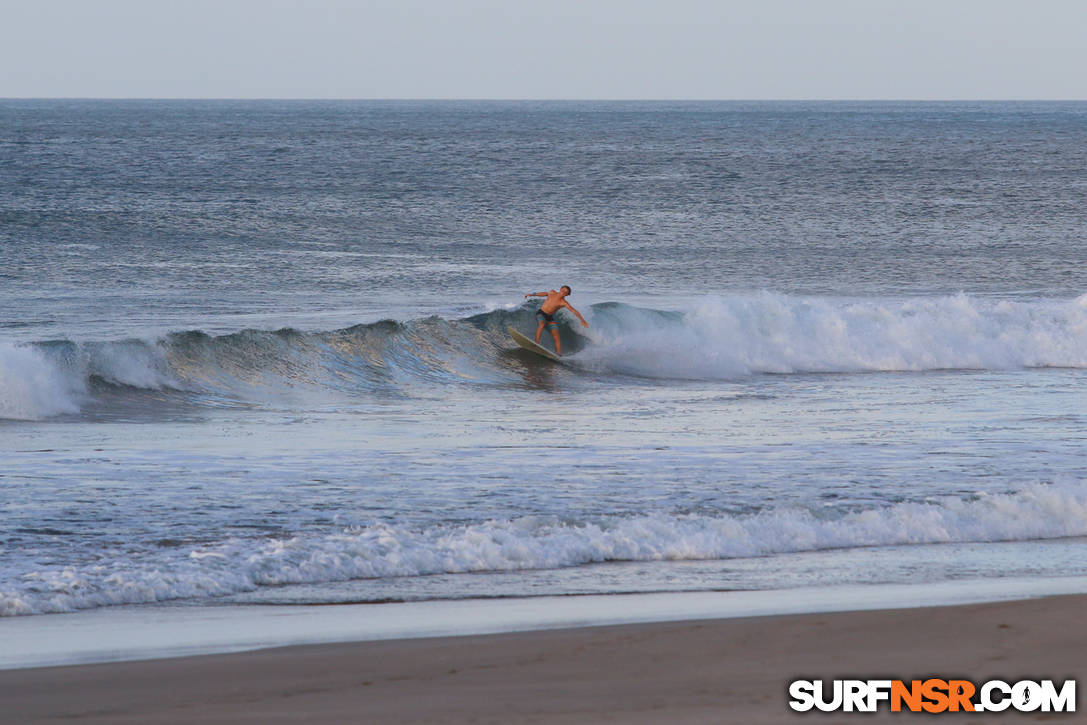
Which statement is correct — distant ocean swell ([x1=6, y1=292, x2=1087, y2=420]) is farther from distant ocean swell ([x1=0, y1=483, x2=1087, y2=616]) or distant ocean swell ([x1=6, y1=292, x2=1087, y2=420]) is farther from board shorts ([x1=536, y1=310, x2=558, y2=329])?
distant ocean swell ([x1=0, y1=483, x2=1087, y2=616])

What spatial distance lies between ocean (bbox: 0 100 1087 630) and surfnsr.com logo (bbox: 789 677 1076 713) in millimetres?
2247

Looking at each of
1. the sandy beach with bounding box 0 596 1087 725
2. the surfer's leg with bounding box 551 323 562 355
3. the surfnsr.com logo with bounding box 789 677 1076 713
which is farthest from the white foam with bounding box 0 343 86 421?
the surfnsr.com logo with bounding box 789 677 1076 713

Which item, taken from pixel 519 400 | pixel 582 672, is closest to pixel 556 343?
pixel 519 400

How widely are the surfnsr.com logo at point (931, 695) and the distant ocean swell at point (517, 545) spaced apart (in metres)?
3.11

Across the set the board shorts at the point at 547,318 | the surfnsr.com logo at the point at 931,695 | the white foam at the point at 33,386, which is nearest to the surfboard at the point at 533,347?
the board shorts at the point at 547,318

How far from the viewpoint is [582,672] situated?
575cm

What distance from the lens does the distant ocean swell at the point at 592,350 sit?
53.4ft

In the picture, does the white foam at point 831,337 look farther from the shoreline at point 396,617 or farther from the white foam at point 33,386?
the shoreline at point 396,617

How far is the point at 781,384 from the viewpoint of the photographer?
60.2 ft

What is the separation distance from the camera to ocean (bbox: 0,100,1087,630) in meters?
8.43

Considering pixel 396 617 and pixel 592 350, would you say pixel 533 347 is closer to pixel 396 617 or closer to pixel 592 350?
pixel 592 350

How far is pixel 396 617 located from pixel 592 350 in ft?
44.4

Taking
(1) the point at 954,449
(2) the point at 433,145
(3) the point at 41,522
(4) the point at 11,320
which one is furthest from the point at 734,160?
(3) the point at 41,522

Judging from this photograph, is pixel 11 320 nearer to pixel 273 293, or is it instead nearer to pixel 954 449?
pixel 273 293
